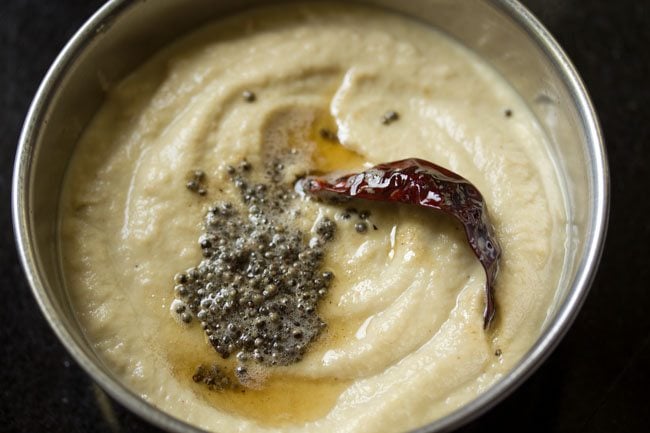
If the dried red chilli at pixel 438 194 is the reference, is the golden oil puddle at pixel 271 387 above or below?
below

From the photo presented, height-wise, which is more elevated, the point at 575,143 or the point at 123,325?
the point at 575,143

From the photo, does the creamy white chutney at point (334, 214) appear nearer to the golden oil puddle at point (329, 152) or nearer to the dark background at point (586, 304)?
the golden oil puddle at point (329, 152)

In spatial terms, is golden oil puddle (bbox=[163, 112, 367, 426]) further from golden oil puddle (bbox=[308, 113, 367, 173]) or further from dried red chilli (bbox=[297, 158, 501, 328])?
golden oil puddle (bbox=[308, 113, 367, 173])

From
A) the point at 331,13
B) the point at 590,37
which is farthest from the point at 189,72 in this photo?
the point at 590,37

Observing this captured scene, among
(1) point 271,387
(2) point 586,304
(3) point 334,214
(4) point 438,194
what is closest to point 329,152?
(3) point 334,214

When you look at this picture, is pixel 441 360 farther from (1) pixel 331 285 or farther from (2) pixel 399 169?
(2) pixel 399 169

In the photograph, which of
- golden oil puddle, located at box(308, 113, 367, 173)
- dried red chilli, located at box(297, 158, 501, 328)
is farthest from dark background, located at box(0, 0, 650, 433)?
golden oil puddle, located at box(308, 113, 367, 173)

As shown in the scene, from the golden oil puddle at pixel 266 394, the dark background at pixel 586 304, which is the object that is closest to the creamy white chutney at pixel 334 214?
the golden oil puddle at pixel 266 394

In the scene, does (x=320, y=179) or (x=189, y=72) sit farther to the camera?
(x=189, y=72)
